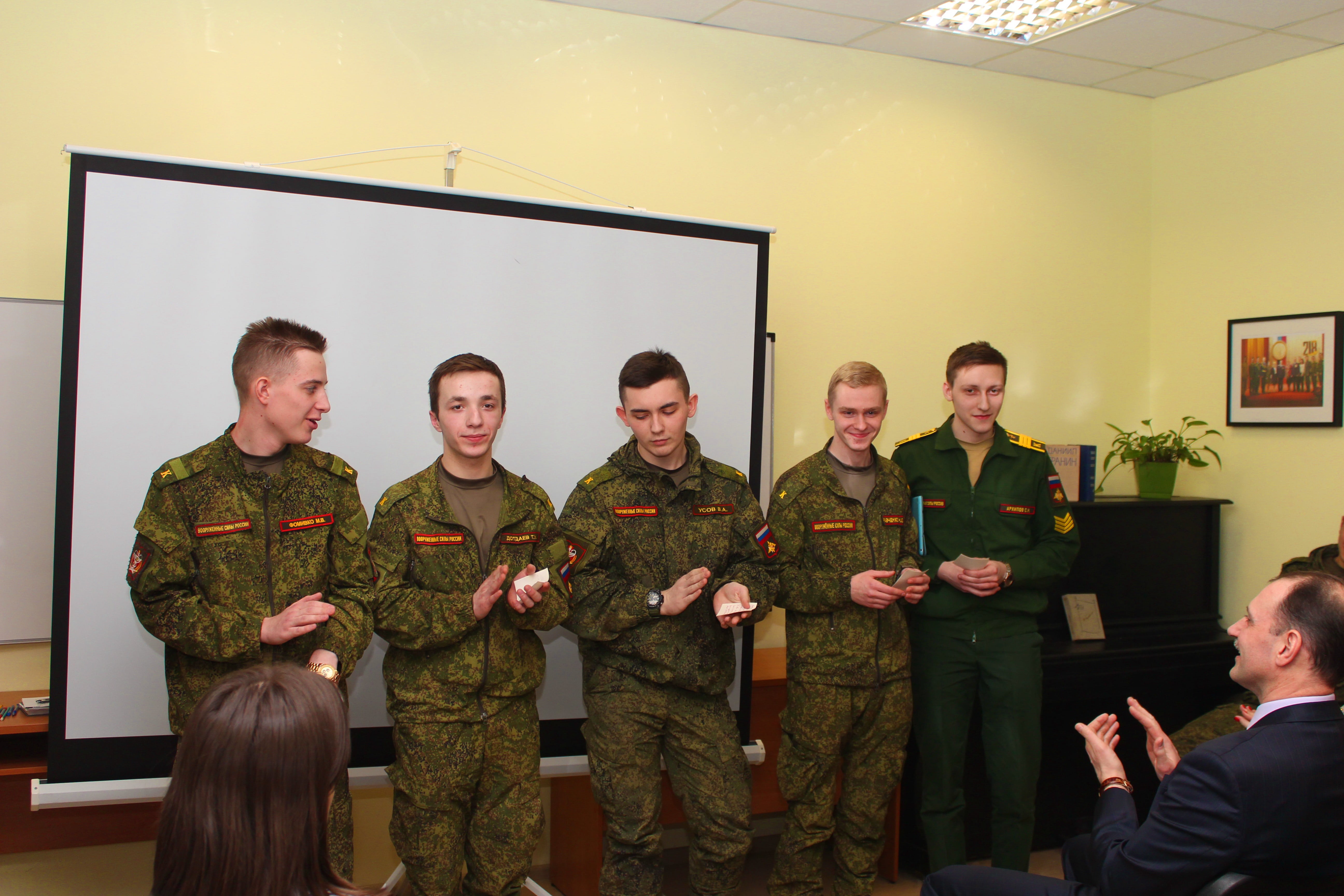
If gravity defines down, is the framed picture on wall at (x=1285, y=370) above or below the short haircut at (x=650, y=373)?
above

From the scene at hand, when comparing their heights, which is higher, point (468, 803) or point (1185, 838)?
point (1185, 838)

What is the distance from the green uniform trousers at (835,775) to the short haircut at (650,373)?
1055 mm

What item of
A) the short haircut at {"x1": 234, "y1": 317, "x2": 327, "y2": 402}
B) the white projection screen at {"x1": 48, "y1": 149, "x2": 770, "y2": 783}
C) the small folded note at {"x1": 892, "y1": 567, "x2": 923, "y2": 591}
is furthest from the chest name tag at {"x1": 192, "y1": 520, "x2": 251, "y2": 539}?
the small folded note at {"x1": 892, "y1": 567, "x2": 923, "y2": 591}

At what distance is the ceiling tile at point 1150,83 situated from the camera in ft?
14.6

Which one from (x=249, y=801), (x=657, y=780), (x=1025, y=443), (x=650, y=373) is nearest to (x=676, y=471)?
(x=650, y=373)

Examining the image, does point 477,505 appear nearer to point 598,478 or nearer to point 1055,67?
point 598,478

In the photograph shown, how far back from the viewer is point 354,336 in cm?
287

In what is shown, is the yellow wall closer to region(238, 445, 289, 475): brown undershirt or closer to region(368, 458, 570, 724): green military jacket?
region(368, 458, 570, 724): green military jacket

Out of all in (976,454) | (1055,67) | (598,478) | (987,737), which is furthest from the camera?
(1055,67)

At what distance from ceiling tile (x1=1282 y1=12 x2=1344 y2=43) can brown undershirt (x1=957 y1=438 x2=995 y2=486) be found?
2255 millimetres

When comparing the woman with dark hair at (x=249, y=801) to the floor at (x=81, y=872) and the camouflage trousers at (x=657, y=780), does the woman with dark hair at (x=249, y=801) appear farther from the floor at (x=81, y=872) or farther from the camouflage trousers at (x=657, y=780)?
the floor at (x=81, y=872)

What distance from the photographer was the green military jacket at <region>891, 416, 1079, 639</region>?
10.3 feet

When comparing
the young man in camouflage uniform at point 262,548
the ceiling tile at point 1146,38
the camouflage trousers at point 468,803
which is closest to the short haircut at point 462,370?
the young man in camouflage uniform at point 262,548

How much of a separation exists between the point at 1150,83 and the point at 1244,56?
0.44m
